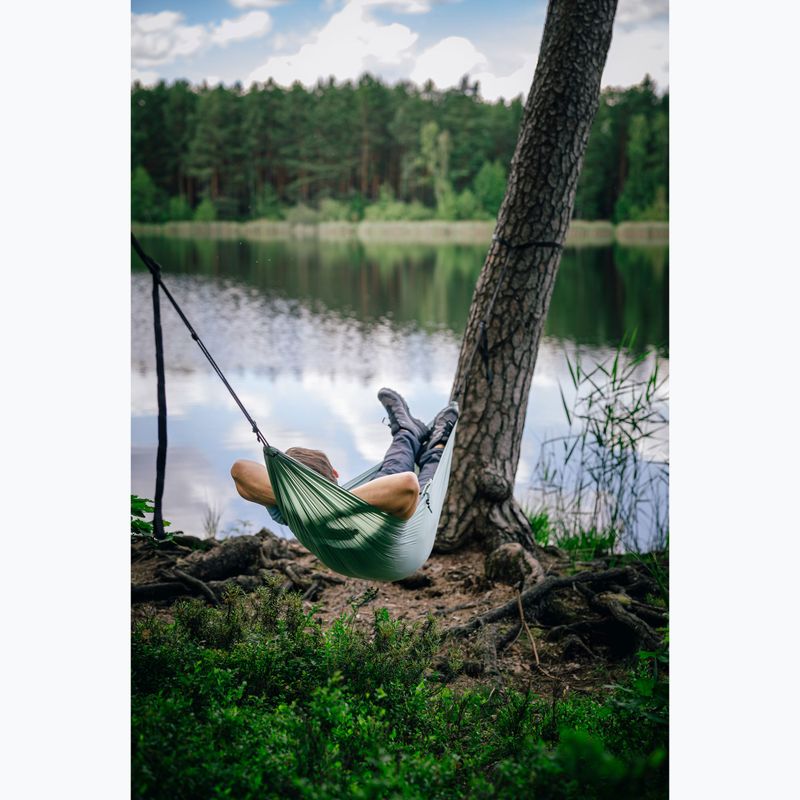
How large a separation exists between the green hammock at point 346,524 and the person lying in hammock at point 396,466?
0.04m

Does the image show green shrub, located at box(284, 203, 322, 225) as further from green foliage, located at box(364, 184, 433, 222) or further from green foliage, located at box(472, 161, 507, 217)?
green foliage, located at box(472, 161, 507, 217)

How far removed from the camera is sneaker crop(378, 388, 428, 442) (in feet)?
7.69

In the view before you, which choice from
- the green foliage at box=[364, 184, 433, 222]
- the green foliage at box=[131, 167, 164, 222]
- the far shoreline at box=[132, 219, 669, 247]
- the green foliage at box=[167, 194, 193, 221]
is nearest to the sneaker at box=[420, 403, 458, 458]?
the far shoreline at box=[132, 219, 669, 247]

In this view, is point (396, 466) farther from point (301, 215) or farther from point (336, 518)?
point (301, 215)

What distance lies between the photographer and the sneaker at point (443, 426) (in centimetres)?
226

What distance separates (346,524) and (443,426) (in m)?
0.49

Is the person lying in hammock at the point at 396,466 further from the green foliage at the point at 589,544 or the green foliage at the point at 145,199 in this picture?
the green foliage at the point at 145,199

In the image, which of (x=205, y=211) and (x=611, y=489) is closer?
(x=611, y=489)

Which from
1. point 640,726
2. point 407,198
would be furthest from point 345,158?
point 640,726

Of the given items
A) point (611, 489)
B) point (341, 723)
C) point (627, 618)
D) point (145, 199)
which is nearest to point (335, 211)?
point (145, 199)

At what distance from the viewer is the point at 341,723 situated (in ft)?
5.81

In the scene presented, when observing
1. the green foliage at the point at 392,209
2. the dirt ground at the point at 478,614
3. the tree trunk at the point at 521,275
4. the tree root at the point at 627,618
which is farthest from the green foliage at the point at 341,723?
the green foliage at the point at 392,209

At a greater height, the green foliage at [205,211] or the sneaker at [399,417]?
the green foliage at [205,211]
